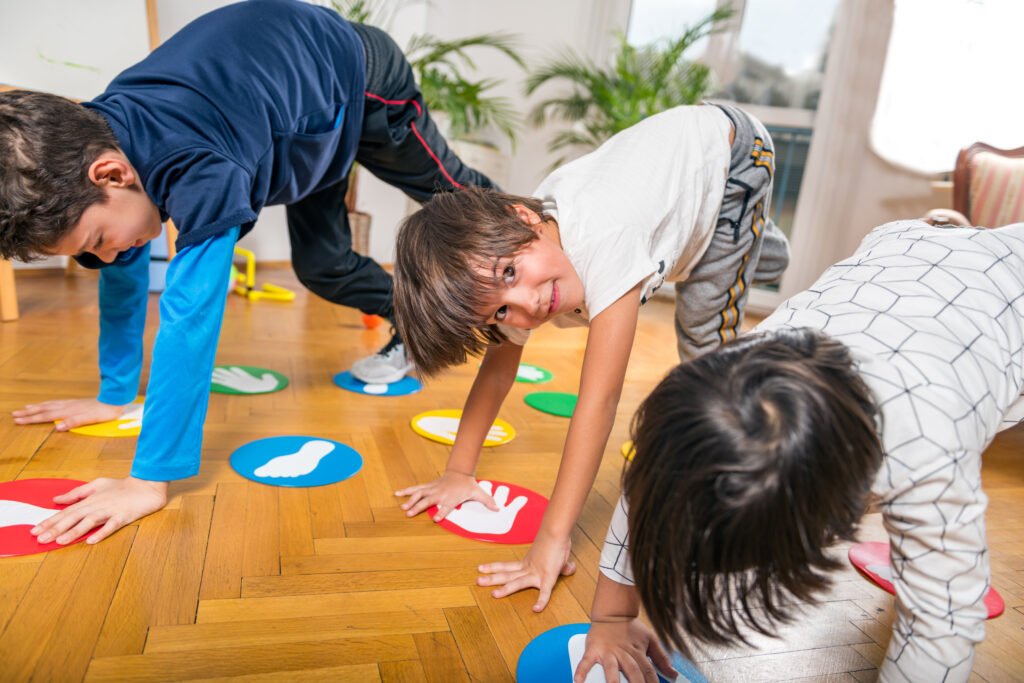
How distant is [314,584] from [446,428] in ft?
1.96

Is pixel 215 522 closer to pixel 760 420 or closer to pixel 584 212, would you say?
pixel 584 212

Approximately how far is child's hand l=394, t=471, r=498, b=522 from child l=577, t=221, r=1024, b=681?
1.52 ft

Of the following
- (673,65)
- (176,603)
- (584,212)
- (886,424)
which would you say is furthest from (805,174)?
(176,603)

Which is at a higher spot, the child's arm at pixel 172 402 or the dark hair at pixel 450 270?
the dark hair at pixel 450 270

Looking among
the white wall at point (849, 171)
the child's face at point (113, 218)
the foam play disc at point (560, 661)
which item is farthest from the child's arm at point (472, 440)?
the white wall at point (849, 171)

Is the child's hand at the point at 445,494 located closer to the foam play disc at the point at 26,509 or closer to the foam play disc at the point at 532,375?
the foam play disc at the point at 26,509

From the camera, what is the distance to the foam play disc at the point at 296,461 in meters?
1.19

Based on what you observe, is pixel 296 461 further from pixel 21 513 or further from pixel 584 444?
pixel 584 444

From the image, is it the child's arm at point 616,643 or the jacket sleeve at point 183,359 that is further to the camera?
the jacket sleeve at point 183,359

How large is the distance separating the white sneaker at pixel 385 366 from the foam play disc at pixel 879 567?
1074 millimetres

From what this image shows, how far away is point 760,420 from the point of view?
0.53m

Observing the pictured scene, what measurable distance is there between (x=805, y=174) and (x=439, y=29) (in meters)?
1.83

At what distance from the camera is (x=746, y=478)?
1.71 feet

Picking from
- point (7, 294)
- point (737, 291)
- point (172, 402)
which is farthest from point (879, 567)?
point (7, 294)
